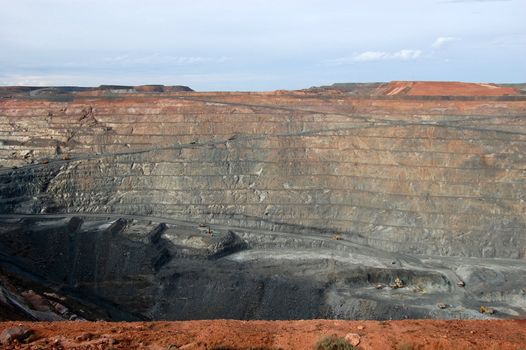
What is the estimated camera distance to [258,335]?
9.42 m

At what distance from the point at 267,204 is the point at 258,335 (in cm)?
1338

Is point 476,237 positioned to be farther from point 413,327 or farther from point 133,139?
A: point 133,139

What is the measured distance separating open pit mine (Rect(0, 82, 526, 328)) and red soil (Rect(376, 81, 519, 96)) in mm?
208

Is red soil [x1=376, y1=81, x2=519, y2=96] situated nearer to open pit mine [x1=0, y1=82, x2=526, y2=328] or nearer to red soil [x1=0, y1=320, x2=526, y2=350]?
open pit mine [x1=0, y1=82, x2=526, y2=328]

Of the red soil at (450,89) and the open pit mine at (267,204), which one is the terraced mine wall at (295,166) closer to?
the open pit mine at (267,204)

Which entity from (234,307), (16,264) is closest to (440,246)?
(234,307)

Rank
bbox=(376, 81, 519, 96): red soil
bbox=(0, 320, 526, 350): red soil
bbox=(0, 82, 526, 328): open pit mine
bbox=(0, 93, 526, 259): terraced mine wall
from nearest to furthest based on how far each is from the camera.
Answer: bbox=(0, 320, 526, 350): red soil
bbox=(0, 82, 526, 328): open pit mine
bbox=(0, 93, 526, 259): terraced mine wall
bbox=(376, 81, 519, 96): red soil

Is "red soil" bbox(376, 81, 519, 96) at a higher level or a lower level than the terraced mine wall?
higher

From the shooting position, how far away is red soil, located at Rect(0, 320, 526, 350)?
8.86 meters

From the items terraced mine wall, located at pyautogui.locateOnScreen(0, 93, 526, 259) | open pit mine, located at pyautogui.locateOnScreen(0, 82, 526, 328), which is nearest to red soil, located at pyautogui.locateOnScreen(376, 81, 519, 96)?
open pit mine, located at pyautogui.locateOnScreen(0, 82, 526, 328)

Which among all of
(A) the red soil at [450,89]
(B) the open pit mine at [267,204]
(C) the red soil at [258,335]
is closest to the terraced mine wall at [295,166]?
(B) the open pit mine at [267,204]

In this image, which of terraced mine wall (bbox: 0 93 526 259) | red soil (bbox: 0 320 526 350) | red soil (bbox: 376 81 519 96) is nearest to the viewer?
red soil (bbox: 0 320 526 350)

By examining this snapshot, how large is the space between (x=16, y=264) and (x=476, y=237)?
17070 millimetres

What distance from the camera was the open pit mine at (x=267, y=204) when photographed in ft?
56.9
